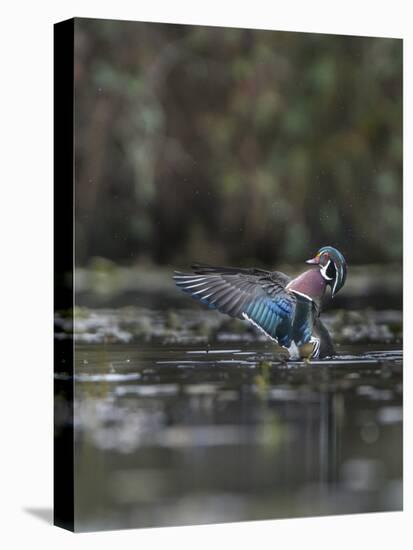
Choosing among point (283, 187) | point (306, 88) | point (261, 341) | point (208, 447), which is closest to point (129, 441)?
point (208, 447)

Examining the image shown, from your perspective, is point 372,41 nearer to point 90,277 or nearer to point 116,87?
point 116,87

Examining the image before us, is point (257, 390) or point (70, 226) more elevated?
point (70, 226)

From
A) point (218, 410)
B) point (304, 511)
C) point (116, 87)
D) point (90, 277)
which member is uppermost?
point (116, 87)

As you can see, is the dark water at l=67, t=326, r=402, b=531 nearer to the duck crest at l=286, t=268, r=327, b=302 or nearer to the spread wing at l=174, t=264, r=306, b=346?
the spread wing at l=174, t=264, r=306, b=346

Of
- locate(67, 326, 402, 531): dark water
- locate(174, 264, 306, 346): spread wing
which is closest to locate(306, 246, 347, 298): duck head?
locate(174, 264, 306, 346): spread wing

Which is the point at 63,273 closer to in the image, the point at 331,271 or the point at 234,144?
the point at 234,144

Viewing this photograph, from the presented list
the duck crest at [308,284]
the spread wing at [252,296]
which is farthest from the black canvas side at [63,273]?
the duck crest at [308,284]
